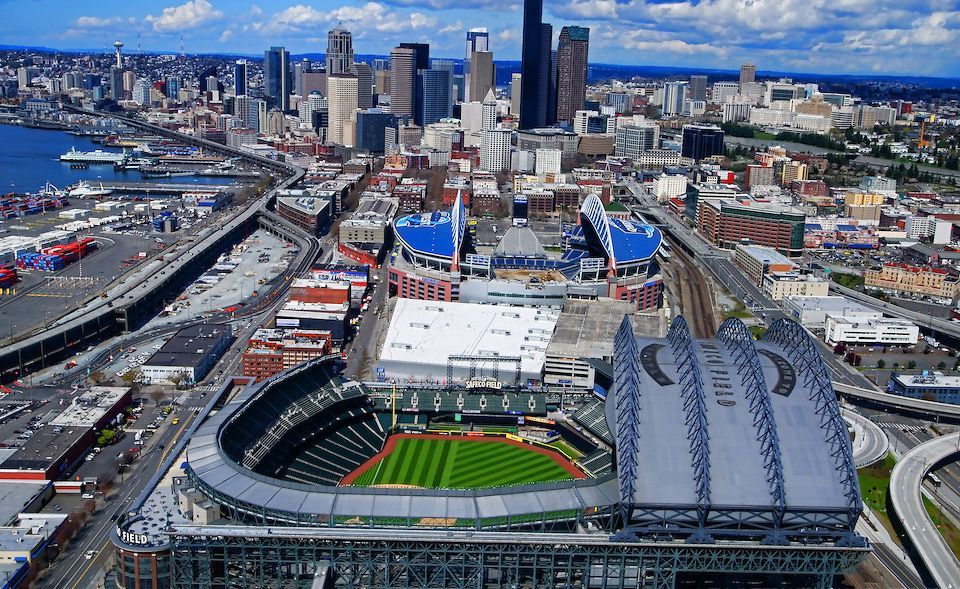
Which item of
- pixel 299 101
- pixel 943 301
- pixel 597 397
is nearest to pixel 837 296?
pixel 943 301

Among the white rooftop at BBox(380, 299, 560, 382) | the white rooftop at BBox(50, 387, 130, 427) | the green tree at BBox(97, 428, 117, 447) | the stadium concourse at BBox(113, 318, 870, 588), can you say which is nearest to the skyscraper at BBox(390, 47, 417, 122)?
the white rooftop at BBox(380, 299, 560, 382)

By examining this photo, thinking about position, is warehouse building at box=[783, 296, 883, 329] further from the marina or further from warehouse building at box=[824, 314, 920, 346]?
the marina

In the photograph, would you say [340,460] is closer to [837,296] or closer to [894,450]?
[894,450]

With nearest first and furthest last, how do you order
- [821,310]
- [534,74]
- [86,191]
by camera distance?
[821,310] → [86,191] → [534,74]

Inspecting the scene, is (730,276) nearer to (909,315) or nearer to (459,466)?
(909,315)

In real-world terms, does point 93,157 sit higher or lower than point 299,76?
lower

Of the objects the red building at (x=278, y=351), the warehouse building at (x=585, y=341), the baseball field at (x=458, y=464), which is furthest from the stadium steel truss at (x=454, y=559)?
the red building at (x=278, y=351)

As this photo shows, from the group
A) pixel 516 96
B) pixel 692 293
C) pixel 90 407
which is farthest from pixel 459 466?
pixel 516 96

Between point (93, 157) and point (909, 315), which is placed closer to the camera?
point (909, 315)
